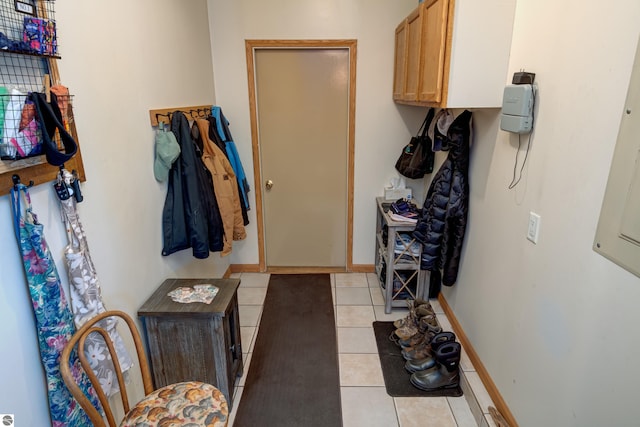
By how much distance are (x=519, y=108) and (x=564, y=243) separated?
0.62 meters

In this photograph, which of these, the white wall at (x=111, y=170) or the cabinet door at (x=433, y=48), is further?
the cabinet door at (x=433, y=48)

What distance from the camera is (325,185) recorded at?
3.39 m

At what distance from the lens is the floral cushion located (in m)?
1.31

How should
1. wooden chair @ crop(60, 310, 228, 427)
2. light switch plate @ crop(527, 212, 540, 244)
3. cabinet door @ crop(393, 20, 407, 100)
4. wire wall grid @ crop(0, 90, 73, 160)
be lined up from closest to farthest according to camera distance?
wire wall grid @ crop(0, 90, 73, 160), wooden chair @ crop(60, 310, 228, 427), light switch plate @ crop(527, 212, 540, 244), cabinet door @ crop(393, 20, 407, 100)

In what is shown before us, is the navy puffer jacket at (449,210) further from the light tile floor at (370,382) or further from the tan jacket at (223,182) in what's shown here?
the tan jacket at (223,182)

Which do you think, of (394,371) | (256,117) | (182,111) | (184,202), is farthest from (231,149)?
(394,371)

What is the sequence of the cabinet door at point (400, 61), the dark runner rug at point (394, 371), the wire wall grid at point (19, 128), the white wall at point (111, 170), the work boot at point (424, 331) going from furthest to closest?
the cabinet door at point (400, 61)
the work boot at point (424, 331)
the dark runner rug at point (394, 371)
the white wall at point (111, 170)
the wire wall grid at point (19, 128)

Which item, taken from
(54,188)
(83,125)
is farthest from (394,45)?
(54,188)

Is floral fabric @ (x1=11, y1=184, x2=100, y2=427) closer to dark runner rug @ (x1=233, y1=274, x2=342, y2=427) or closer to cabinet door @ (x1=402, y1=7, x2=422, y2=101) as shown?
dark runner rug @ (x1=233, y1=274, x2=342, y2=427)

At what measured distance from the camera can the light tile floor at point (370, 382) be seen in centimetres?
191

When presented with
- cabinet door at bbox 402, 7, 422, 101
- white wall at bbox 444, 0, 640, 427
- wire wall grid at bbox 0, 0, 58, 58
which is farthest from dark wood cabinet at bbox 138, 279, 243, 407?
cabinet door at bbox 402, 7, 422, 101

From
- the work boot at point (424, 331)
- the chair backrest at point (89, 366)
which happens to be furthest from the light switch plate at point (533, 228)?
the chair backrest at point (89, 366)

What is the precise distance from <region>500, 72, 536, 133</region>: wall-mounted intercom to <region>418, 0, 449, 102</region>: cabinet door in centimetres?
39

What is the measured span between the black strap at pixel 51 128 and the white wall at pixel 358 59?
6.91 ft
